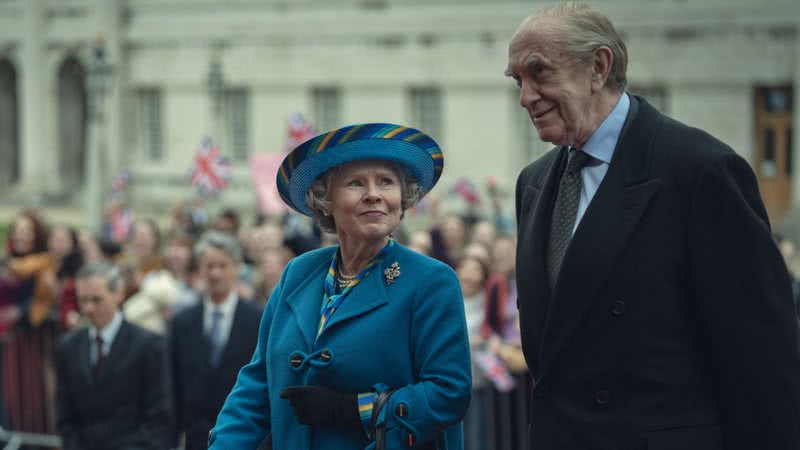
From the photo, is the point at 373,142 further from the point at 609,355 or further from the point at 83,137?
the point at 83,137

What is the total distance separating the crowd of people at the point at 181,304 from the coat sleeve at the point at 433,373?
3.35 metres

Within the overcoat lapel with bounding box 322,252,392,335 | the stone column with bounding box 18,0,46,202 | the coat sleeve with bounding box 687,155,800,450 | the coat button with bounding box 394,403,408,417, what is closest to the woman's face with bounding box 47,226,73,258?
the overcoat lapel with bounding box 322,252,392,335

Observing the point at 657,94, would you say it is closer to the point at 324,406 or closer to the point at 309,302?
the point at 309,302

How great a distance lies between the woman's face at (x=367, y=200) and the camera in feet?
12.7

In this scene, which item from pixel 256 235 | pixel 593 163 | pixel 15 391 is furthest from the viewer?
pixel 256 235

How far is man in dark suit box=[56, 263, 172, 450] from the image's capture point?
6879 mm

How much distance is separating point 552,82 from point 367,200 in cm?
72

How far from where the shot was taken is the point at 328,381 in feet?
12.3

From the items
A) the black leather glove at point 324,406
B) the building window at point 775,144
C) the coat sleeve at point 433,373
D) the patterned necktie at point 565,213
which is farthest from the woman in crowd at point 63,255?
the building window at point 775,144

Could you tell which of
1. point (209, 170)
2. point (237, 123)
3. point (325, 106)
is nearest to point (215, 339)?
point (209, 170)

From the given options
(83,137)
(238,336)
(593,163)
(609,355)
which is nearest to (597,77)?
(593,163)

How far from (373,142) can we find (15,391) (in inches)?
316

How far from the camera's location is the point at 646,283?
11.5ft

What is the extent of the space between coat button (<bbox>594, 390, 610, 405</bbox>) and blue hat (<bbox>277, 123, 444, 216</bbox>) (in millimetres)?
957
